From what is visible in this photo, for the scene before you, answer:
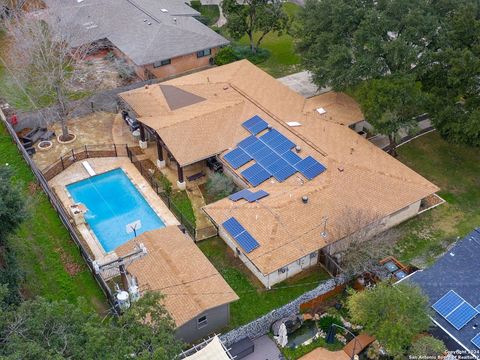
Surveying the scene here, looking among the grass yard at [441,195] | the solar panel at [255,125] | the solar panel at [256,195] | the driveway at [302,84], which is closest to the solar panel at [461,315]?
the grass yard at [441,195]

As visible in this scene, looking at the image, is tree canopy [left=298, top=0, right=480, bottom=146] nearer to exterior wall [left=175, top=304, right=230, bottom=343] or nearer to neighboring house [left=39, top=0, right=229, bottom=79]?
neighboring house [left=39, top=0, right=229, bottom=79]

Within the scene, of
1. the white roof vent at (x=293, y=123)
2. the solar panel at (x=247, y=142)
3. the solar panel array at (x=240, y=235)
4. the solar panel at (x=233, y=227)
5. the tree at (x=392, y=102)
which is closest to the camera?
the solar panel array at (x=240, y=235)

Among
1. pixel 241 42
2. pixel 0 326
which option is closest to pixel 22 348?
pixel 0 326

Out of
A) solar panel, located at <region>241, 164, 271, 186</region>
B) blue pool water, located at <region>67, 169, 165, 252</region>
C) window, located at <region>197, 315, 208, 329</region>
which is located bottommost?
blue pool water, located at <region>67, 169, 165, 252</region>

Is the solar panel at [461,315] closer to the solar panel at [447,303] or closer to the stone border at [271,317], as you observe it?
the solar panel at [447,303]

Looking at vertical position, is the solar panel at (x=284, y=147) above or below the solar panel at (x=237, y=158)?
above

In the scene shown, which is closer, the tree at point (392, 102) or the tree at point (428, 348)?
the tree at point (428, 348)

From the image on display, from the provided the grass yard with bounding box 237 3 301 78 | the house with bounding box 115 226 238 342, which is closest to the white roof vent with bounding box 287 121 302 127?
the house with bounding box 115 226 238 342
